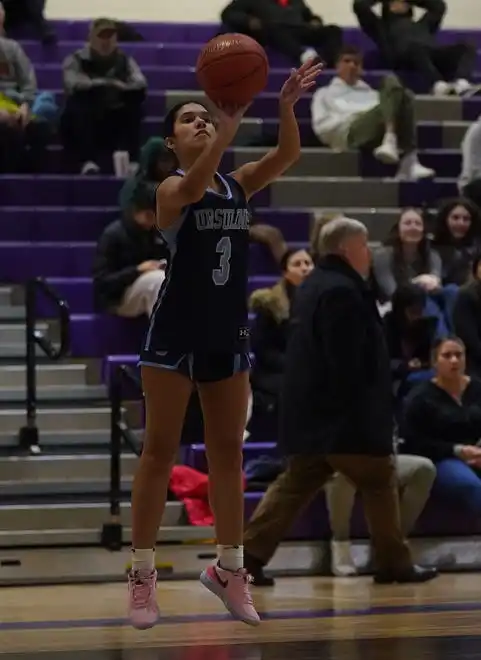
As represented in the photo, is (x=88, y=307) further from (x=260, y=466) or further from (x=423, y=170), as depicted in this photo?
(x=423, y=170)

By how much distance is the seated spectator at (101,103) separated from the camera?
28.6ft

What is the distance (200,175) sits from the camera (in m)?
3.88

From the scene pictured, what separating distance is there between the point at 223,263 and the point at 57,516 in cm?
268

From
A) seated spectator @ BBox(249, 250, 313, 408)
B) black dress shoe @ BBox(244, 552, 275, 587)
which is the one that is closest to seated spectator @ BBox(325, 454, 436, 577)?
black dress shoe @ BBox(244, 552, 275, 587)

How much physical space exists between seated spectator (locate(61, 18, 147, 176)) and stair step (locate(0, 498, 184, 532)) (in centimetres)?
283

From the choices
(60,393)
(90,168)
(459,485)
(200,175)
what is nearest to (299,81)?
(200,175)

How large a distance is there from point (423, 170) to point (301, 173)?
0.78 metres

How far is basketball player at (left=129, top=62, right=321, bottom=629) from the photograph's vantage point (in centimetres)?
405

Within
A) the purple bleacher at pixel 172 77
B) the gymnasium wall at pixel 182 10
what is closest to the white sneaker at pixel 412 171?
the purple bleacher at pixel 172 77

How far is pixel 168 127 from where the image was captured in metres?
4.23

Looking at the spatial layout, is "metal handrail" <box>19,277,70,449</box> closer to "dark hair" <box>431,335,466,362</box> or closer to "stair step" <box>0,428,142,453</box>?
"stair step" <box>0,428,142,453</box>

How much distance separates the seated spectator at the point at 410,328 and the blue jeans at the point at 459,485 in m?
0.71

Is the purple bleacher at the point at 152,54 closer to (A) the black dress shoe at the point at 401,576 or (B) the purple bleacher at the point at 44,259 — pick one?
(B) the purple bleacher at the point at 44,259

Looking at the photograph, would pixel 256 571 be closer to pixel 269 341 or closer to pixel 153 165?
pixel 269 341
